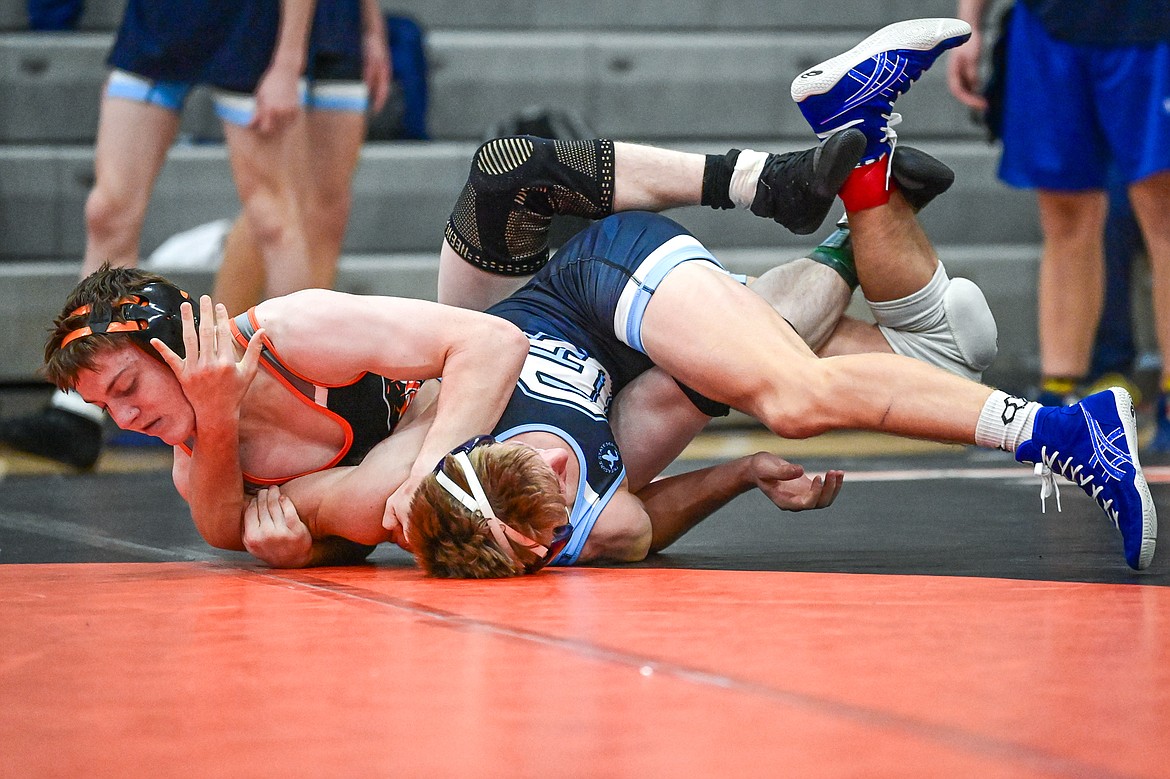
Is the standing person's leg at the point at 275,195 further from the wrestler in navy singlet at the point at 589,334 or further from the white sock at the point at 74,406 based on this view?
the wrestler in navy singlet at the point at 589,334

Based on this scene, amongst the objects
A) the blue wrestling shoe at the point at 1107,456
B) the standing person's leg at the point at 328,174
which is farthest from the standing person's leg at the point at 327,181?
the blue wrestling shoe at the point at 1107,456

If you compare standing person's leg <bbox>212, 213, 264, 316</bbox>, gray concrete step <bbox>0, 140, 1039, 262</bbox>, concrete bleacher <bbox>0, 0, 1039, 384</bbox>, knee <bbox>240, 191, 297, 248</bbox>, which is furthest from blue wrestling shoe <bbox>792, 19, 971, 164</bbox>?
gray concrete step <bbox>0, 140, 1039, 262</bbox>

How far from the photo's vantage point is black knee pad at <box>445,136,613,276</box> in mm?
2391

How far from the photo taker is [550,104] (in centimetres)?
595

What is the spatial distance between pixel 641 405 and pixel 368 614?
78cm

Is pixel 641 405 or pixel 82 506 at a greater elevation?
pixel 641 405

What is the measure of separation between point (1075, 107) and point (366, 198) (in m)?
2.76

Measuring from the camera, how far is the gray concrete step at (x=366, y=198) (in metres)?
5.54

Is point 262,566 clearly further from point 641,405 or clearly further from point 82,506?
point 82,506

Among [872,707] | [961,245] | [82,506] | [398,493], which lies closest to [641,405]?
[398,493]

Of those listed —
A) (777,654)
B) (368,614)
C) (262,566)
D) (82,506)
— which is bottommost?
(82,506)

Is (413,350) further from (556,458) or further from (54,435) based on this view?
(54,435)

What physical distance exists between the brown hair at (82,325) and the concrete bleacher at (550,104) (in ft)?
9.90

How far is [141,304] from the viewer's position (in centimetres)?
209
